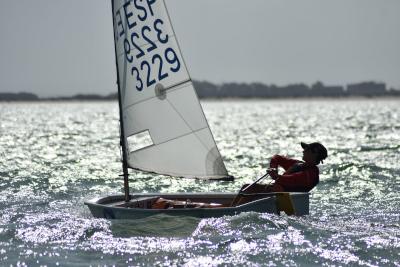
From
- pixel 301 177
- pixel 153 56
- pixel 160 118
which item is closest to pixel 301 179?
pixel 301 177

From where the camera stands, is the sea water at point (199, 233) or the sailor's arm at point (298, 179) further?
the sailor's arm at point (298, 179)

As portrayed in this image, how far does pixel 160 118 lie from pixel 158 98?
0.36 metres

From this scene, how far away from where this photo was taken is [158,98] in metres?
13.1

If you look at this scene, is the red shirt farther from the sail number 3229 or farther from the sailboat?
the sail number 3229

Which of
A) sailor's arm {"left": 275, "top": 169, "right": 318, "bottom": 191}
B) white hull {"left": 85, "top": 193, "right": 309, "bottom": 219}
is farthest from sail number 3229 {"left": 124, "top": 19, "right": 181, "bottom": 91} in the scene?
sailor's arm {"left": 275, "top": 169, "right": 318, "bottom": 191}

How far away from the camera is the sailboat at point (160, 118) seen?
41.1 ft

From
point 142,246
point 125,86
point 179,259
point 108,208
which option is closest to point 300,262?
point 179,259

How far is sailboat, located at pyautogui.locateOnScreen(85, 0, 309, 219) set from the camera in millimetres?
12520

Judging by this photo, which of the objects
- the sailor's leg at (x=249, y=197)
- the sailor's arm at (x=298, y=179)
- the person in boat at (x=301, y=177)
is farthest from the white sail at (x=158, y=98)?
the sailor's arm at (x=298, y=179)

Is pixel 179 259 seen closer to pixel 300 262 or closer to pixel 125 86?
pixel 300 262

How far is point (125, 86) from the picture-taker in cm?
1310

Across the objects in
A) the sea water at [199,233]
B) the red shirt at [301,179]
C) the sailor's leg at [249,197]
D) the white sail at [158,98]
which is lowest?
the sea water at [199,233]

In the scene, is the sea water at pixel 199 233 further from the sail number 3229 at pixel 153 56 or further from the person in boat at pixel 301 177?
the sail number 3229 at pixel 153 56

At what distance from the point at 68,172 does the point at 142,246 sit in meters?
12.3
